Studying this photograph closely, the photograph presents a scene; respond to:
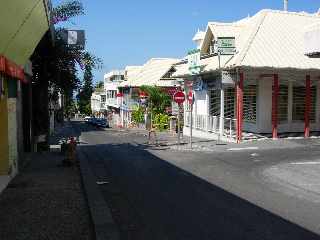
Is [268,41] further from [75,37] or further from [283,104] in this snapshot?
[75,37]

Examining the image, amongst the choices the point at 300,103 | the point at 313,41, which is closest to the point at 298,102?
the point at 300,103

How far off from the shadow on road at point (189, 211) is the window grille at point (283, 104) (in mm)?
13573

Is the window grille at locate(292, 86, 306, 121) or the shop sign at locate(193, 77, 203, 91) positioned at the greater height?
the shop sign at locate(193, 77, 203, 91)

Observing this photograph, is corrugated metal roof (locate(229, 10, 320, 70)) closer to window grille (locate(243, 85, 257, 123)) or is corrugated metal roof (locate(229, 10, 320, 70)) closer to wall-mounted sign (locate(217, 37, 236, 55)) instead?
wall-mounted sign (locate(217, 37, 236, 55))

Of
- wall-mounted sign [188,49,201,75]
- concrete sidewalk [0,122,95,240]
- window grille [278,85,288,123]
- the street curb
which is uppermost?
wall-mounted sign [188,49,201,75]

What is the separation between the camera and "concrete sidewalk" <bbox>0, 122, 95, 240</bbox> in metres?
7.78

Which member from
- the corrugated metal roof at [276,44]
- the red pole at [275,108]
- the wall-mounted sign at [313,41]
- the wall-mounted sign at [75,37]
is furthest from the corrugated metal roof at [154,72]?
the wall-mounted sign at [313,41]

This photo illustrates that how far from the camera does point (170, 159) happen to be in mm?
19094

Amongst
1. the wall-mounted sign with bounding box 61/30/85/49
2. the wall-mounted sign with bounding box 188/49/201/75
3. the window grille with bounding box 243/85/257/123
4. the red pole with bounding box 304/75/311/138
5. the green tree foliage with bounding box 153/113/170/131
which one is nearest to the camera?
the wall-mounted sign with bounding box 61/30/85/49

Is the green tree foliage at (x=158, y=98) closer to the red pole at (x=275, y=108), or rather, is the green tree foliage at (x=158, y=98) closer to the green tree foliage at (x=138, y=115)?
the green tree foliage at (x=138, y=115)

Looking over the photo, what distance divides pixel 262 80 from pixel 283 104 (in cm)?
191

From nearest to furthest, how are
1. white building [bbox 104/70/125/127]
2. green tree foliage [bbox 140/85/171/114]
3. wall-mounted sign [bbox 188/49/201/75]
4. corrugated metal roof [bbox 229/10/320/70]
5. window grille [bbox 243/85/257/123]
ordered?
corrugated metal roof [bbox 229/10/320/70] → window grille [bbox 243/85/257/123] → wall-mounted sign [bbox 188/49/201/75] → green tree foliage [bbox 140/85/171/114] → white building [bbox 104/70/125/127]

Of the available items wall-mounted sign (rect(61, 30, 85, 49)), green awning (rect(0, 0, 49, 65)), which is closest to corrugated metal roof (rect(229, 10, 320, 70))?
wall-mounted sign (rect(61, 30, 85, 49))

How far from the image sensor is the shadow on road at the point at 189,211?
26.1 ft
